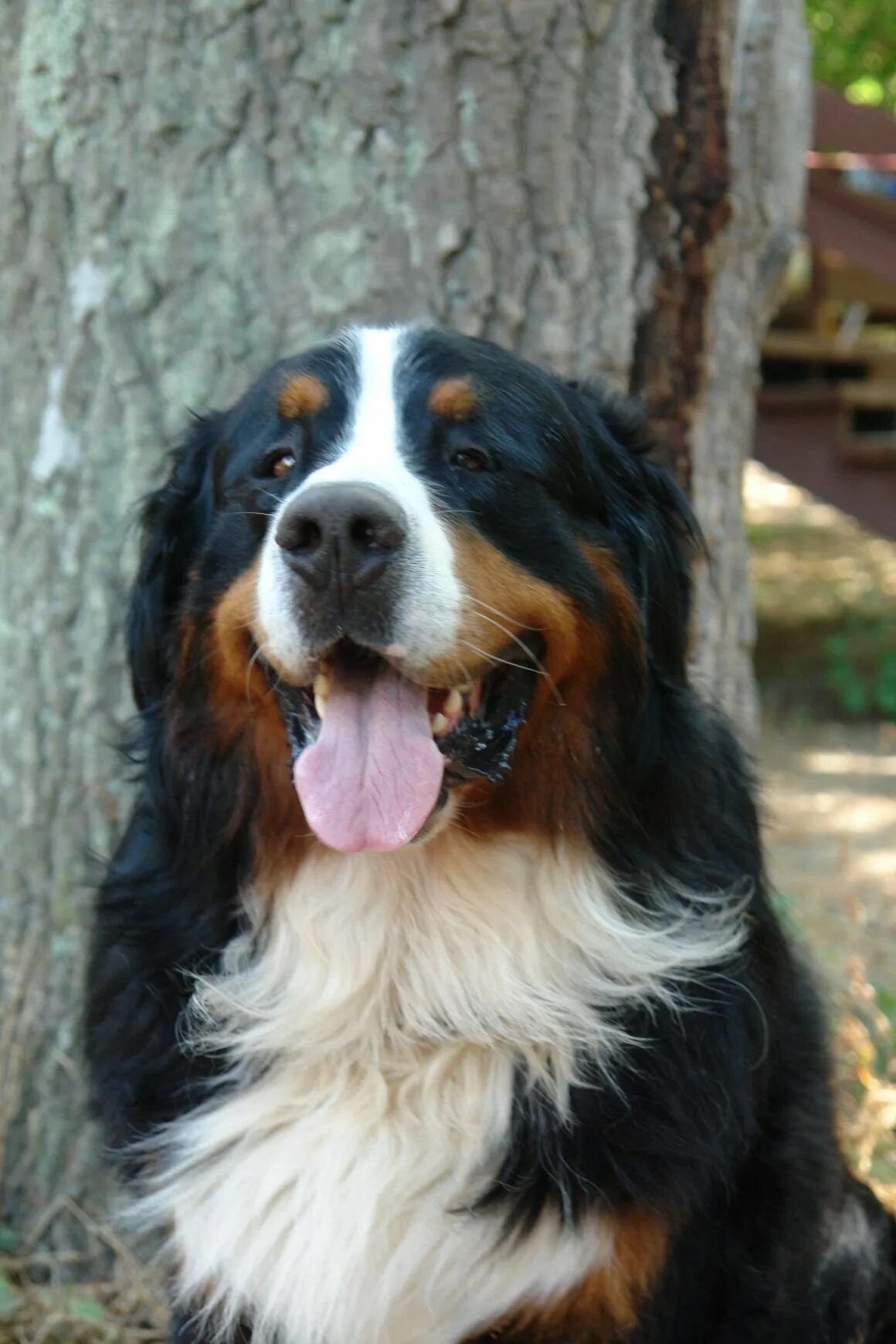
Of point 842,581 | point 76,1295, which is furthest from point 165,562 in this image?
point 842,581

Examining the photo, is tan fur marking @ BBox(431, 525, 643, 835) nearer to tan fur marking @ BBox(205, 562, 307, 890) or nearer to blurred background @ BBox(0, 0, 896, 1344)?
tan fur marking @ BBox(205, 562, 307, 890)

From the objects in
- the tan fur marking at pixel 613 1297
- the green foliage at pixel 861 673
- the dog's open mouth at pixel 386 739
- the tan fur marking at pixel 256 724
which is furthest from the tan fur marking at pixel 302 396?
the green foliage at pixel 861 673

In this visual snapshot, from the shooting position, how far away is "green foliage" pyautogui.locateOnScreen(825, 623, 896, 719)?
8.80 meters

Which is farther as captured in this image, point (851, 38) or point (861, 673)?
point (851, 38)

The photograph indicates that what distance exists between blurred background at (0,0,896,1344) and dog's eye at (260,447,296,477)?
62 cm

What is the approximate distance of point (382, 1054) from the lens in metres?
2.67

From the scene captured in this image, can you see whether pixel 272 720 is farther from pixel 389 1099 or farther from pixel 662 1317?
pixel 662 1317

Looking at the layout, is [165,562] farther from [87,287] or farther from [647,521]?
[647,521]

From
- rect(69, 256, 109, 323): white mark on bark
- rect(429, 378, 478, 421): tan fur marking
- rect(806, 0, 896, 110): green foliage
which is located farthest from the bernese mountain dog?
rect(806, 0, 896, 110): green foliage

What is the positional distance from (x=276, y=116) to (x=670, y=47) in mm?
864

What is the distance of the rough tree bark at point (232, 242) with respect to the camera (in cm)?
316

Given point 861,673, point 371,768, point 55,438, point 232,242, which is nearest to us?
point 371,768

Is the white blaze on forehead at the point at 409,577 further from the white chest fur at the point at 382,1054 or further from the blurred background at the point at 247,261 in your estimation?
the blurred background at the point at 247,261

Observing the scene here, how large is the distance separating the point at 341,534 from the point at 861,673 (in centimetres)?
770
